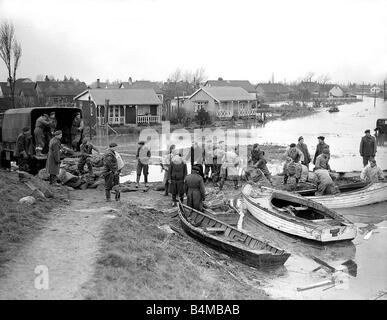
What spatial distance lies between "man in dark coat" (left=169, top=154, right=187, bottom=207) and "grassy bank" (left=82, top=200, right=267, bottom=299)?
8.31 feet

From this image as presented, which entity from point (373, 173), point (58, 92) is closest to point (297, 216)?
point (373, 173)

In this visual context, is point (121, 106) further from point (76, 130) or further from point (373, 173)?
point (373, 173)

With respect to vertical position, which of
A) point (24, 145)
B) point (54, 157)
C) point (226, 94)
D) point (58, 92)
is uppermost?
point (58, 92)

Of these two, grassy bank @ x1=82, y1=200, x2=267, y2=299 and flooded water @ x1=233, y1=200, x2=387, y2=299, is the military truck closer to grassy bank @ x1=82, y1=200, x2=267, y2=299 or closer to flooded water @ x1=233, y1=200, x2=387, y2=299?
grassy bank @ x1=82, y1=200, x2=267, y2=299

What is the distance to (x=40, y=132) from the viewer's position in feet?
53.6

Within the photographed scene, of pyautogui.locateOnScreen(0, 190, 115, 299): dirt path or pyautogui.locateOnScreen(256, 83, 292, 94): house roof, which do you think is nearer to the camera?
pyautogui.locateOnScreen(0, 190, 115, 299): dirt path

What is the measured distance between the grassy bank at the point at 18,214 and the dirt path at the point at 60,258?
201 millimetres

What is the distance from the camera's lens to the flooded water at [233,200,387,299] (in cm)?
961

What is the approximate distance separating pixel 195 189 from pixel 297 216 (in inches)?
140

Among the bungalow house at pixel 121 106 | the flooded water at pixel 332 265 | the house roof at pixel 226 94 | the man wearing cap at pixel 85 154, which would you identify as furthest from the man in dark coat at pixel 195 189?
→ the house roof at pixel 226 94

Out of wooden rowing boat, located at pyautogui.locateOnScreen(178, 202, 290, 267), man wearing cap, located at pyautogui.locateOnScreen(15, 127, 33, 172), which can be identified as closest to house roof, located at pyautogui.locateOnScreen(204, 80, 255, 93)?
man wearing cap, located at pyautogui.locateOnScreen(15, 127, 33, 172)
